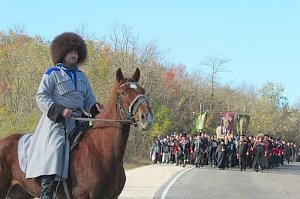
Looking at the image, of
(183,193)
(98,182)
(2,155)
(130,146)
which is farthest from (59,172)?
(130,146)

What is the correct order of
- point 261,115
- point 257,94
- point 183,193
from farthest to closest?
point 257,94
point 261,115
point 183,193

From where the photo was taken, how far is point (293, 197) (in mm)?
16422

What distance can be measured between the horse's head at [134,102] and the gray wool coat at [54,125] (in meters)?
0.64

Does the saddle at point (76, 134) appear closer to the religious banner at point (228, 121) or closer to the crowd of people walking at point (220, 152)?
the crowd of people walking at point (220, 152)

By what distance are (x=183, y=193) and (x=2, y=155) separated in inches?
384

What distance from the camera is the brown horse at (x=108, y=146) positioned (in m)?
6.18

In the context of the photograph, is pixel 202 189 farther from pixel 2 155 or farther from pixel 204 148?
pixel 204 148

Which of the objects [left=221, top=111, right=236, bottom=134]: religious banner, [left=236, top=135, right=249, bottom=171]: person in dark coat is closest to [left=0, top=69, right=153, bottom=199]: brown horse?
[left=236, top=135, right=249, bottom=171]: person in dark coat

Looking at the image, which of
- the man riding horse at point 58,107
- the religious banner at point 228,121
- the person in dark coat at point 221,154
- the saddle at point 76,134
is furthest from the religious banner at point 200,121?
the saddle at point 76,134

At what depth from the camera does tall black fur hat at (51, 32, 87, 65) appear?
22.9 feet

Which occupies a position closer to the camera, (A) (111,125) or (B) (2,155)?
(A) (111,125)

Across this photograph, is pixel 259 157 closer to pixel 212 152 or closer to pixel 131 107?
pixel 212 152

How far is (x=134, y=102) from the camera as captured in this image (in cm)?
Answer: 615

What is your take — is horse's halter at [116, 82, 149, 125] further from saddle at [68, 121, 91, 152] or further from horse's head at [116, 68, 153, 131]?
saddle at [68, 121, 91, 152]
